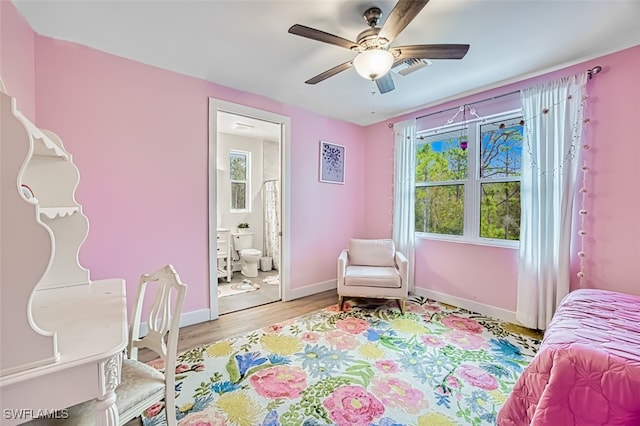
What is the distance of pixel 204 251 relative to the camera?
Result: 2.86 meters

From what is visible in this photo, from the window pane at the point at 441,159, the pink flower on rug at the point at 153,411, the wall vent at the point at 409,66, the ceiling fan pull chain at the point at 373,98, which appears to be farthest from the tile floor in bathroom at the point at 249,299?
the wall vent at the point at 409,66

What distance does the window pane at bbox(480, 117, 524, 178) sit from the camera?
2895 millimetres

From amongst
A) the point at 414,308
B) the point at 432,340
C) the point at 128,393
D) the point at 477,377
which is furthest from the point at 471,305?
the point at 128,393

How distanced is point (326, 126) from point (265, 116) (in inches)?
39.4

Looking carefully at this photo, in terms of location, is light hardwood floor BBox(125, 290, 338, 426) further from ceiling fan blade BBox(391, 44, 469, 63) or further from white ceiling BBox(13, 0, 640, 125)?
ceiling fan blade BBox(391, 44, 469, 63)

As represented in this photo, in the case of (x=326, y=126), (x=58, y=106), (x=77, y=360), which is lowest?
(x=77, y=360)

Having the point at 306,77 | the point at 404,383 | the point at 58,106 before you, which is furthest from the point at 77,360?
the point at 306,77

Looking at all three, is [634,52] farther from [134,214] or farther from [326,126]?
[134,214]

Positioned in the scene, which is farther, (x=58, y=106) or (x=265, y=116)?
(x=265, y=116)

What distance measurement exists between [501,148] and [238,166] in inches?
165

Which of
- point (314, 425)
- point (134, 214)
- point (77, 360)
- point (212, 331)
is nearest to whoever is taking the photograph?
point (77, 360)

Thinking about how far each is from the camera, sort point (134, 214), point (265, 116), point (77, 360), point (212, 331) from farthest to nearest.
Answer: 1. point (265, 116)
2. point (212, 331)
3. point (134, 214)
4. point (77, 360)

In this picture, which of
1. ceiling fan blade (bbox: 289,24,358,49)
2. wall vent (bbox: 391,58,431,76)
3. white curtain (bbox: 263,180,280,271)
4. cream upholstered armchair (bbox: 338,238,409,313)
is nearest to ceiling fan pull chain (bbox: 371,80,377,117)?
wall vent (bbox: 391,58,431,76)

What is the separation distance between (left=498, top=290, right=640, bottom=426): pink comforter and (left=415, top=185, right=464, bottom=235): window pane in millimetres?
1905
